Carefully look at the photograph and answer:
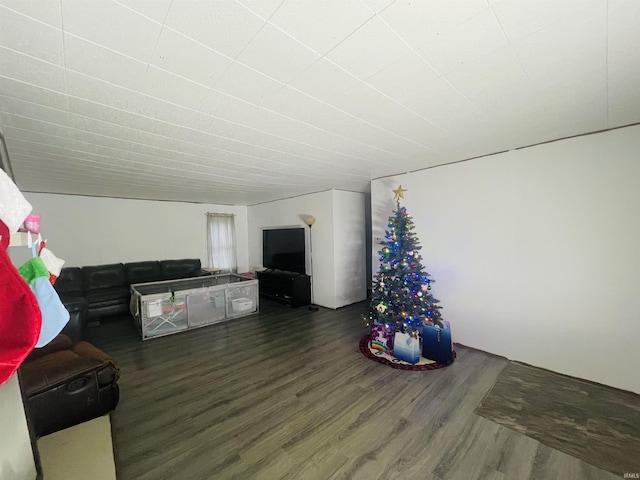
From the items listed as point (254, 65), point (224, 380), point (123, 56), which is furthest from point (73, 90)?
point (224, 380)

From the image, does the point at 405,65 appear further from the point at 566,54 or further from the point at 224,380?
the point at 224,380

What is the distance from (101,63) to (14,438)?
187 centimetres

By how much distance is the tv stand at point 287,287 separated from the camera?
495 centimetres

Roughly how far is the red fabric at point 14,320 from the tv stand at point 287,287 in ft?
13.5

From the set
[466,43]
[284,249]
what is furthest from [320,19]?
[284,249]

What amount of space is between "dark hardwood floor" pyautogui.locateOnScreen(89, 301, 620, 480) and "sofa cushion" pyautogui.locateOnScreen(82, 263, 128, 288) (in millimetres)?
2107

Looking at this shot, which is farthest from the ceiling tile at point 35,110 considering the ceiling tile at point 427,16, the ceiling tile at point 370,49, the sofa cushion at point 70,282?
the sofa cushion at point 70,282

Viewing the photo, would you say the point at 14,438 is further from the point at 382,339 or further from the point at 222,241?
the point at 222,241

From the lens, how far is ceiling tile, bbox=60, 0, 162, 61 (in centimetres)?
95

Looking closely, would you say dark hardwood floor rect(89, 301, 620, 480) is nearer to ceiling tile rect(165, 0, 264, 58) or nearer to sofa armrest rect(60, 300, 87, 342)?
sofa armrest rect(60, 300, 87, 342)

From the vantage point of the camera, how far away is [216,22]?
40.8 inches

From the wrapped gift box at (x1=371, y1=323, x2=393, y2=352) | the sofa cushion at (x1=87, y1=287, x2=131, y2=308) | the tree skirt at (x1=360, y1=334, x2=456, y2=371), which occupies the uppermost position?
the sofa cushion at (x1=87, y1=287, x2=131, y2=308)

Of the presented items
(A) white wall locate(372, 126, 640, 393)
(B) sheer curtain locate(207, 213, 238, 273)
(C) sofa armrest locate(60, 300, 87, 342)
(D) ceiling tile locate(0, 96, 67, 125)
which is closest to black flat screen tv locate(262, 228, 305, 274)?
(B) sheer curtain locate(207, 213, 238, 273)

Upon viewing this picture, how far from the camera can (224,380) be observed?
2551 millimetres
